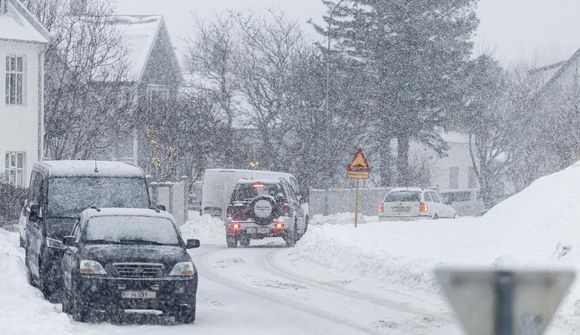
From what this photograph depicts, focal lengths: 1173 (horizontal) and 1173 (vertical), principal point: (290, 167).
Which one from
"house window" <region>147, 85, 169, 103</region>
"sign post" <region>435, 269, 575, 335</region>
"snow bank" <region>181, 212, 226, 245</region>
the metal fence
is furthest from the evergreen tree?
"sign post" <region>435, 269, 575, 335</region>

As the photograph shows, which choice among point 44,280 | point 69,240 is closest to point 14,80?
point 44,280

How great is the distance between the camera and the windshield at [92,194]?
18344mm

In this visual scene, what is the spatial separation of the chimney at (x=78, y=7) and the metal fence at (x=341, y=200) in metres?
12.2

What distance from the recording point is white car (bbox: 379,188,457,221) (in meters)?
40.5

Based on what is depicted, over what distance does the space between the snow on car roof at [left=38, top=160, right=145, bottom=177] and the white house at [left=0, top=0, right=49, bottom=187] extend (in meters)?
20.4

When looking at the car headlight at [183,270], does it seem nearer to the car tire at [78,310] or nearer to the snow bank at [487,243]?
the car tire at [78,310]

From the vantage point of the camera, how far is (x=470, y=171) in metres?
82.4

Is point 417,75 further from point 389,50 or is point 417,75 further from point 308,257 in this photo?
point 308,257

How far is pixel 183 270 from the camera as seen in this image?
1484 cm

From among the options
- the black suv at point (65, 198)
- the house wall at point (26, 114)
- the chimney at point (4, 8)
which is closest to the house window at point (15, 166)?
the house wall at point (26, 114)

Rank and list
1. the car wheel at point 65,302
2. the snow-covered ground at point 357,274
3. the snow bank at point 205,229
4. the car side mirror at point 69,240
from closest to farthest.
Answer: the snow-covered ground at point 357,274
the car wheel at point 65,302
the car side mirror at point 69,240
the snow bank at point 205,229

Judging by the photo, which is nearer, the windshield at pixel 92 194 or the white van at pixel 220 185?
the windshield at pixel 92 194

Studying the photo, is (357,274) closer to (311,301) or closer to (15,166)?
(311,301)

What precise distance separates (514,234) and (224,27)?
44509 mm
